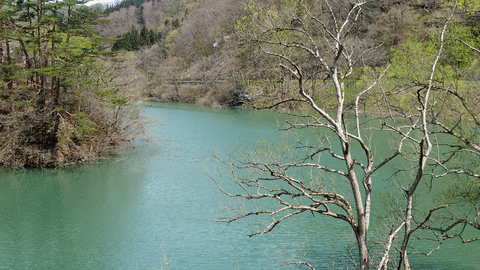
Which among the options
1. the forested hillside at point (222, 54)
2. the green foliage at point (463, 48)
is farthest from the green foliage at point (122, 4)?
the green foliage at point (463, 48)

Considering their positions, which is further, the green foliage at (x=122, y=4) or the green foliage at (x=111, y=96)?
the green foliage at (x=122, y=4)

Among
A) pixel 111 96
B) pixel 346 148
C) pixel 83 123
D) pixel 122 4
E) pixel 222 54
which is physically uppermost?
pixel 122 4

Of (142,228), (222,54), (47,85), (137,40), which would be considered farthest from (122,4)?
(142,228)

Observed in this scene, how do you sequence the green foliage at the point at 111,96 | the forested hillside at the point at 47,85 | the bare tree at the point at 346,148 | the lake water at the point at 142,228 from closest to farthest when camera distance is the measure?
the bare tree at the point at 346,148
the lake water at the point at 142,228
the forested hillside at the point at 47,85
the green foliage at the point at 111,96

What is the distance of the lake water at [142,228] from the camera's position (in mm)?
10773

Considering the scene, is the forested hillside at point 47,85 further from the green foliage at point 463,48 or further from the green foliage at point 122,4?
the green foliage at point 122,4

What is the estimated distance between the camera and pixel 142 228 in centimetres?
1297

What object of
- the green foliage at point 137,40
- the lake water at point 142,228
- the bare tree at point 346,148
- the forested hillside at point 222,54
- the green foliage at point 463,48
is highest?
the green foliage at point 137,40

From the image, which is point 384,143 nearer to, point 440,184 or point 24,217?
point 440,184

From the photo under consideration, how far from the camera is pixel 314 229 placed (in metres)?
12.9

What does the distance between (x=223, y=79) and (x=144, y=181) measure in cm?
3908

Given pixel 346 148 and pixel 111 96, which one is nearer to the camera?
pixel 346 148

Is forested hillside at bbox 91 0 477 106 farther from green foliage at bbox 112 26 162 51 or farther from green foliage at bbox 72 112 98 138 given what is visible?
green foliage at bbox 72 112 98 138

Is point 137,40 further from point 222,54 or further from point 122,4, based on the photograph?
point 122,4
